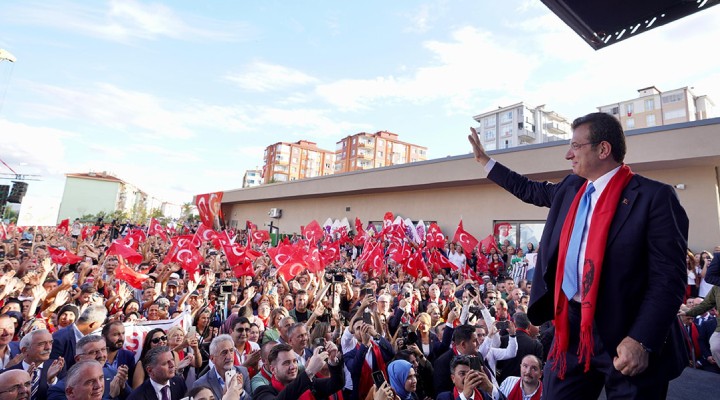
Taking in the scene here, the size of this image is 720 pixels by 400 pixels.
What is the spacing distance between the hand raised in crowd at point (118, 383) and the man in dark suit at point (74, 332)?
1156 mm

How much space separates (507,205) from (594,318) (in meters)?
15.1

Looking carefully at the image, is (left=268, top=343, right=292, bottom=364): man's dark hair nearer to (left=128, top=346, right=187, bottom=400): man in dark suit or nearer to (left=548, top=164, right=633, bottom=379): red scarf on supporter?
(left=128, top=346, right=187, bottom=400): man in dark suit

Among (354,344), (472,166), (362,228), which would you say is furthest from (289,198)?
(354,344)

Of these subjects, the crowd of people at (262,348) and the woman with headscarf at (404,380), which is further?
the woman with headscarf at (404,380)

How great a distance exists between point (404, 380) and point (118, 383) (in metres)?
2.78

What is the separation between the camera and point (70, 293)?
22.7ft

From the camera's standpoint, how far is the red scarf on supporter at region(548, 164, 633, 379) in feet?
5.62

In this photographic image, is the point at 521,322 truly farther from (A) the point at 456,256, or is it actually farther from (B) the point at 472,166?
(B) the point at 472,166

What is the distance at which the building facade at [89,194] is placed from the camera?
87675 millimetres

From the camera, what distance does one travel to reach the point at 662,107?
58.2 metres

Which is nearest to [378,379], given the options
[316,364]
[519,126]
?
[316,364]

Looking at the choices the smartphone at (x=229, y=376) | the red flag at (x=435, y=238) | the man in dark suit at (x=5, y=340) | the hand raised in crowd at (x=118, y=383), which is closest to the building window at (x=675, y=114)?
the red flag at (x=435, y=238)

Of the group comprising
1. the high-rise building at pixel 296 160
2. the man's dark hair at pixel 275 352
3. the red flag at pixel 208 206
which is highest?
the high-rise building at pixel 296 160

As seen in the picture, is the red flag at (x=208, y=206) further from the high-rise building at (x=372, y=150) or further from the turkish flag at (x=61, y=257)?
the high-rise building at (x=372, y=150)
